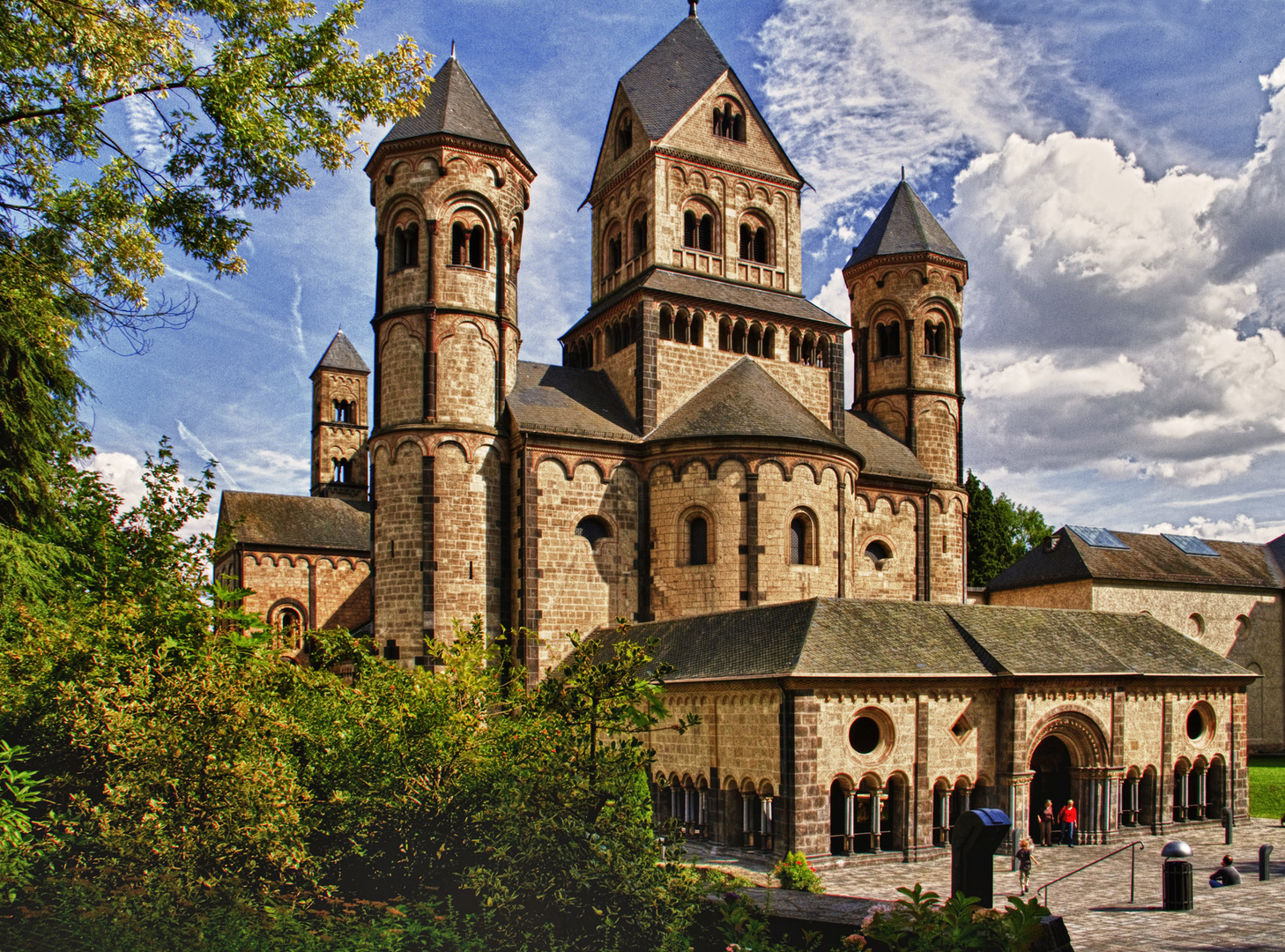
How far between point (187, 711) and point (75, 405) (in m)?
10.3

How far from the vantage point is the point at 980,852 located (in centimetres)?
1132

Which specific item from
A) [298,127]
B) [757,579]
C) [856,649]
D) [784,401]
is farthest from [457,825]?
[784,401]

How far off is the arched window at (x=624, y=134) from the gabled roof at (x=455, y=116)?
6.69 m

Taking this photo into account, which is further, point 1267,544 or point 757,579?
point 1267,544

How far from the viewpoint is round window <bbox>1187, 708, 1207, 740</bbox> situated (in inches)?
1226

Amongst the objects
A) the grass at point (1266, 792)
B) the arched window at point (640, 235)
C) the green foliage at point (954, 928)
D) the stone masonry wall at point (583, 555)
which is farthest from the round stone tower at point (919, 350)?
the green foliage at point (954, 928)

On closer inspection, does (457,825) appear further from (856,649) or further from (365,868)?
(856,649)

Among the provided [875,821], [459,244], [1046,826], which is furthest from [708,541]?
[1046,826]

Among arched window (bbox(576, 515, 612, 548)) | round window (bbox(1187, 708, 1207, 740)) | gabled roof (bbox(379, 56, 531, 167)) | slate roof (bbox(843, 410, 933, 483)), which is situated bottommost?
round window (bbox(1187, 708, 1207, 740))

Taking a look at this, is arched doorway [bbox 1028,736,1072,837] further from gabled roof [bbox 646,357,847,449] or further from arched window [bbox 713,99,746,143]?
arched window [bbox 713,99,746,143]

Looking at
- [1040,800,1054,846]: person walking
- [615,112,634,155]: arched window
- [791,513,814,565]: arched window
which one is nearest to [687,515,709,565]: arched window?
[791,513,814,565]: arched window

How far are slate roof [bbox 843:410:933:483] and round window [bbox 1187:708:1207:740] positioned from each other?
1354 cm

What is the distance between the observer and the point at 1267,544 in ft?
185

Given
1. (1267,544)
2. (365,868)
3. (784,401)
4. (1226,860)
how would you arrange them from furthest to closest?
(1267,544) < (784,401) < (1226,860) < (365,868)
